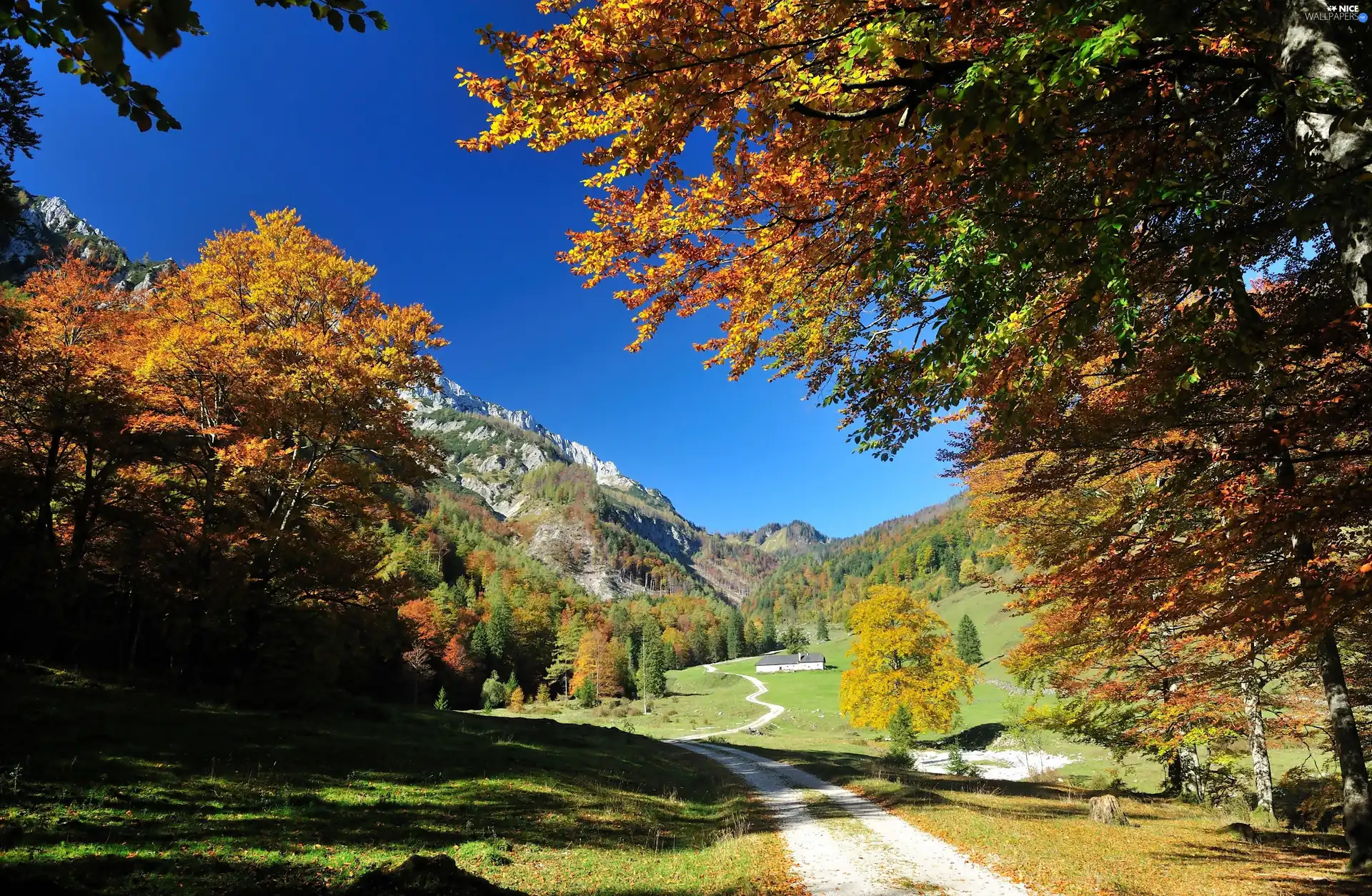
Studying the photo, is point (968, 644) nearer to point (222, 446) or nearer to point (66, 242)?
point (222, 446)

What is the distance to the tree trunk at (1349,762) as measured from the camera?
378 inches

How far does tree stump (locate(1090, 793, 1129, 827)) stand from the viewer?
563 inches

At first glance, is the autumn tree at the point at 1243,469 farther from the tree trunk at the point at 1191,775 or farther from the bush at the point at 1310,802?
Answer: the tree trunk at the point at 1191,775

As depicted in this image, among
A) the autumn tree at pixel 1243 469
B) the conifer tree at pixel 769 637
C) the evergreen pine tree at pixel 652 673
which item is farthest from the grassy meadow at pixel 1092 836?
the conifer tree at pixel 769 637

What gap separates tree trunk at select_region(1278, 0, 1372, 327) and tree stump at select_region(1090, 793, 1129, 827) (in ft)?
50.2

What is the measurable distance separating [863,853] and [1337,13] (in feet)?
41.3

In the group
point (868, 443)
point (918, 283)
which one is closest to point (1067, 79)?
point (918, 283)

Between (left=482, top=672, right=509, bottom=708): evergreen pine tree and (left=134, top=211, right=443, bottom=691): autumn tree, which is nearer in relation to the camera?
(left=134, top=211, right=443, bottom=691): autumn tree

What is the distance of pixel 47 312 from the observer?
15.6 metres

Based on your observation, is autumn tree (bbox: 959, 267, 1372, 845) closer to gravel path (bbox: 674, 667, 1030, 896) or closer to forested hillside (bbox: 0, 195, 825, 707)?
gravel path (bbox: 674, 667, 1030, 896)

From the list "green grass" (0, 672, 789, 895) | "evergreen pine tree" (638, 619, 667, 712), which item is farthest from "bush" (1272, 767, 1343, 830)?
"evergreen pine tree" (638, 619, 667, 712)

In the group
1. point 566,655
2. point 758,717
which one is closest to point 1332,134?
point 758,717

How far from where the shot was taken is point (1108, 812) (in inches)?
571

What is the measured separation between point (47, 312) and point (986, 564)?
163 meters
